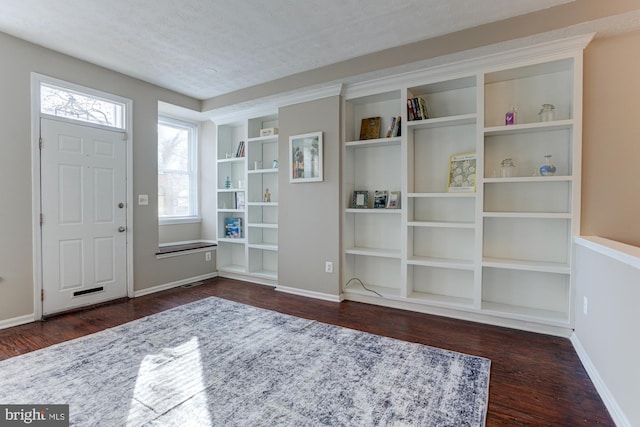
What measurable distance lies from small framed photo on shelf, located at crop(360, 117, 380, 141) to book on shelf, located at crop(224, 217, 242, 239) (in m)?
2.48

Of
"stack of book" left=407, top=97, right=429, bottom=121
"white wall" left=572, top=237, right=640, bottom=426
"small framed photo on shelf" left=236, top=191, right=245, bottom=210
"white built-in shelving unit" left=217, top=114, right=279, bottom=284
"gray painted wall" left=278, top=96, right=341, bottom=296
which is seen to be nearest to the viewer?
"white wall" left=572, top=237, right=640, bottom=426

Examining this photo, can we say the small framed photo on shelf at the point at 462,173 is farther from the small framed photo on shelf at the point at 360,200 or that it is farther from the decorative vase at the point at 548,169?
the small framed photo on shelf at the point at 360,200

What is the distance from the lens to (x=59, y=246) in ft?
10.9

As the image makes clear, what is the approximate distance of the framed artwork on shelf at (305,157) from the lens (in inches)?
153

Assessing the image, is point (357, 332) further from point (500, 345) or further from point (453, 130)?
point (453, 130)

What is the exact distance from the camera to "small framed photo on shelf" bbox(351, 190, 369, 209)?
12.6 feet

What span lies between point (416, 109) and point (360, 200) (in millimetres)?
1222

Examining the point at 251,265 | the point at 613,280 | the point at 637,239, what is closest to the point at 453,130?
the point at 637,239

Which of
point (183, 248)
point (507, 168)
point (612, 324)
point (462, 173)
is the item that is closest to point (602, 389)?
point (612, 324)

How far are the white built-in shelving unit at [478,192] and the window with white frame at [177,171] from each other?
2846 millimetres

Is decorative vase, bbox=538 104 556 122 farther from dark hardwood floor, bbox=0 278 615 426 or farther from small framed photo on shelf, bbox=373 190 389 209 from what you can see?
dark hardwood floor, bbox=0 278 615 426

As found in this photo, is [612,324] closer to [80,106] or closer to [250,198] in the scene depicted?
[250,198]

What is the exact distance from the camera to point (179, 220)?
4953 millimetres

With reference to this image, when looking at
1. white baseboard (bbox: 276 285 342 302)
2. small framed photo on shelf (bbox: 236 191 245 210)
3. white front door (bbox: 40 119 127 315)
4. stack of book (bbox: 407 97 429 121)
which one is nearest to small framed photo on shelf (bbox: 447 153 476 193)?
stack of book (bbox: 407 97 429 121)
